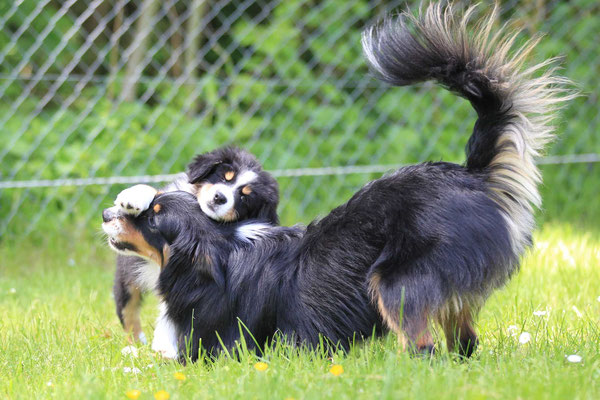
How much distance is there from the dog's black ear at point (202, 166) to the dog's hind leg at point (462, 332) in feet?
4.44

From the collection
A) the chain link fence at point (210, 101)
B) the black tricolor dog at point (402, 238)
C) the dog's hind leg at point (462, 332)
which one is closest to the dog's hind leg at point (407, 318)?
the black tricolor dog at point (402, 238)

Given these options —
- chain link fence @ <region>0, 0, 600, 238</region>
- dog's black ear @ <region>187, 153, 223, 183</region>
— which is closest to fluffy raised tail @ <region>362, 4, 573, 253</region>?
dog's black ear @ <region>187, 153, 223, 183</region>

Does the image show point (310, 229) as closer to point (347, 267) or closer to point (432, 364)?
point (347, 267)

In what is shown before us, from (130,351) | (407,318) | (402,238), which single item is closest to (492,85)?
(402,238)

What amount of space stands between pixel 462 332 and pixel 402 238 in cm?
50

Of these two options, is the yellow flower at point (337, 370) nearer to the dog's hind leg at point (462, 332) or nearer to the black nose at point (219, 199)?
the dog's hind leg at point (462, 332)

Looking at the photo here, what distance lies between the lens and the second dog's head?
3211 mm

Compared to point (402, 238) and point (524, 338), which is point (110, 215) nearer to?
point (402, 238)

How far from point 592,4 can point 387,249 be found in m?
4.78

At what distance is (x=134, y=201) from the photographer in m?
2.93

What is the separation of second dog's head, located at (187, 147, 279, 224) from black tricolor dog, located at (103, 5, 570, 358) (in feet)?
0.64

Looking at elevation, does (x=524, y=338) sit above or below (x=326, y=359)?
below

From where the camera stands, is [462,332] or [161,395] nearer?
[161,395]

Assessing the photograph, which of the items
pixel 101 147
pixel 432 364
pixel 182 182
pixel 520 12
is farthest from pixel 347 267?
pixel 520 12
